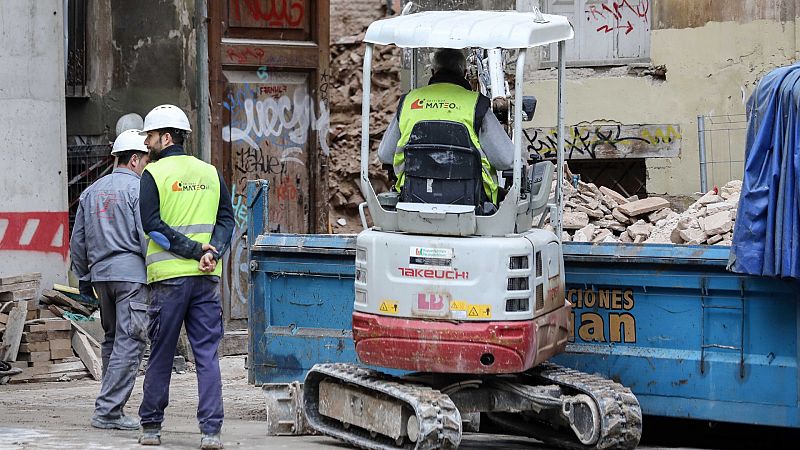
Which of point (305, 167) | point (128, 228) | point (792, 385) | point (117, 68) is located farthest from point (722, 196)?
point (117, 68)

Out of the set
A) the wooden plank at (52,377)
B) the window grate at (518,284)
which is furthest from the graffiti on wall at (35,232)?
the window grate at (518,284)

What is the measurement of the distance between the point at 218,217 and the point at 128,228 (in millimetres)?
1401

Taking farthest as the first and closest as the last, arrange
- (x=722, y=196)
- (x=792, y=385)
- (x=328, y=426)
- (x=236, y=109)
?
(x=236, y=109), (x=722, y=196), (x=328, y=426), (x=792, y=385)

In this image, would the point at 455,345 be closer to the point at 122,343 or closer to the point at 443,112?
the point at 443,112

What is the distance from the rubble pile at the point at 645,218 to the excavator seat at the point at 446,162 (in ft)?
5.80

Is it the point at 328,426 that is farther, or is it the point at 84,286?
the point at 84,286

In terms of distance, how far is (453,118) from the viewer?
7.63 meters

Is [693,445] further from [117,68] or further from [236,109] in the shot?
[117,68]

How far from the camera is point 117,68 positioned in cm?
1421

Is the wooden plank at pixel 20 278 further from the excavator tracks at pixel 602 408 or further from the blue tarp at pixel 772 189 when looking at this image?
the blue tarp at pixel 772 189

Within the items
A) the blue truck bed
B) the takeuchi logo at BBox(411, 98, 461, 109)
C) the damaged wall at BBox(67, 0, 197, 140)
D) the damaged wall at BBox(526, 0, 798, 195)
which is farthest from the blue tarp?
the damaged wall at BBox(526, 0, 798, 195)

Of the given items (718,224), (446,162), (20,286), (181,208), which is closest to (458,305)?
(446,162)

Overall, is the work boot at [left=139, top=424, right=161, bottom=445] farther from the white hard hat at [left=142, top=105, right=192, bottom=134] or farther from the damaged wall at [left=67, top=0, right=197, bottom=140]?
the damaged wall at [left=67, top=0, right=197, bottom=140]

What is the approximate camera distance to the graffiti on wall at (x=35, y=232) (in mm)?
12203
